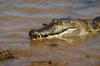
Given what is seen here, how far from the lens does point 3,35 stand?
5.75m

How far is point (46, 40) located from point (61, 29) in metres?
0.58

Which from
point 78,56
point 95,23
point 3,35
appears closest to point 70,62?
point 78,56

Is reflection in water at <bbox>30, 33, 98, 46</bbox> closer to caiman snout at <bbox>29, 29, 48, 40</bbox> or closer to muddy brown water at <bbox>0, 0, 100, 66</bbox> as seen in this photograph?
muddy brown water at <bbox>0, 0, 100, 66</bbox>

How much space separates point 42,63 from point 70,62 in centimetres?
60

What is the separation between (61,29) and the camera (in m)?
5.09

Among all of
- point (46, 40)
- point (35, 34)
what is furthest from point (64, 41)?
point (35, 34)

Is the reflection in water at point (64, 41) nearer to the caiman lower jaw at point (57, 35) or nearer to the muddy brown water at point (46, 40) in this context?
the muddy brown water at point (46, 40)

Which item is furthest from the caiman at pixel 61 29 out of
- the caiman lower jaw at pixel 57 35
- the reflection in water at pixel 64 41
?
the reflection in water at pixel 64 41

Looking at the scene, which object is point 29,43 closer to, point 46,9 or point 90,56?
point 90,56

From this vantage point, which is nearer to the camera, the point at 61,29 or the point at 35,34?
the point at 35,34

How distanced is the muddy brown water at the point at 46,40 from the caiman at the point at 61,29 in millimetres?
197

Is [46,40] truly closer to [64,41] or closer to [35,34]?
[35,34]

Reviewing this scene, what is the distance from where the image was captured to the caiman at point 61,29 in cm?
495

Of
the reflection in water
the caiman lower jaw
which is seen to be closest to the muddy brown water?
the reflection in water
